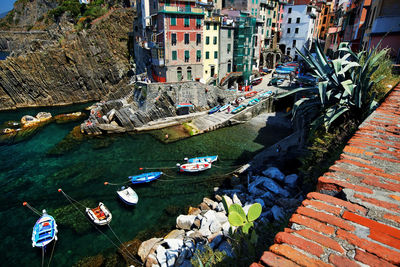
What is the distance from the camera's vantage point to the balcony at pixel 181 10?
35438 millimetres

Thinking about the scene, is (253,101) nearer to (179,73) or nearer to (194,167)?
(179,73)

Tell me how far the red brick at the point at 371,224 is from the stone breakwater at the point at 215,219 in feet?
26.1

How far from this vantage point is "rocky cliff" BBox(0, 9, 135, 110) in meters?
52.7

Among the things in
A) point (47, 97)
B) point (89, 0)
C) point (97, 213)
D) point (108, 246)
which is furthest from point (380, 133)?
point (89, 0)

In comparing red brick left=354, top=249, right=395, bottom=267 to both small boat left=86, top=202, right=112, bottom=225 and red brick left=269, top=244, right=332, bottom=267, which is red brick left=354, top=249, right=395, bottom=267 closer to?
red brick left=269, top=244, right=332, bottom=267

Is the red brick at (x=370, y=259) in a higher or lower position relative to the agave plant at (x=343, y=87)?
lower

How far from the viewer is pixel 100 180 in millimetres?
24438

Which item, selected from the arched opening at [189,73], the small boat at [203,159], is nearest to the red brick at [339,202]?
the small boat at [203,159]

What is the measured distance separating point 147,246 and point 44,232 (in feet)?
28.2

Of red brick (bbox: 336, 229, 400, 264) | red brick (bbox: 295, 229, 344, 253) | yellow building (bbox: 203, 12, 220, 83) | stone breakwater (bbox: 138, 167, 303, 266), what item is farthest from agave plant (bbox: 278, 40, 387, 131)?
yellow building (bbox: 203, 12, 220, 83)

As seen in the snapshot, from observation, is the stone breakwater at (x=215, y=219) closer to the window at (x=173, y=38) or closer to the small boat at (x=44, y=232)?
the small boat at (x=44, y=232)

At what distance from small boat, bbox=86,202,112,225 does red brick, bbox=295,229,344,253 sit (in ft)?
61.6

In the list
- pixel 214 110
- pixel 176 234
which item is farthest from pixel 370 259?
pixel 214 110

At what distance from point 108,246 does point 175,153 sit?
14182 mm
